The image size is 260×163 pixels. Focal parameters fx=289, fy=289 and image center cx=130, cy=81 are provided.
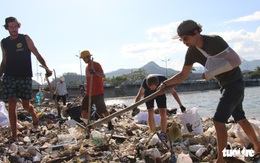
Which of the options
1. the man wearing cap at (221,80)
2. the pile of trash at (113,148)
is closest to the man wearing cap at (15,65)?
the pile of trash at (113,148)

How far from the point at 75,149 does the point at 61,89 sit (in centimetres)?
846

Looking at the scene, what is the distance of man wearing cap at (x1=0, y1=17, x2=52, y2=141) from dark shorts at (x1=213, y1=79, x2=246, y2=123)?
9.47 feet

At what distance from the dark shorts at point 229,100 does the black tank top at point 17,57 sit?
3050 mm

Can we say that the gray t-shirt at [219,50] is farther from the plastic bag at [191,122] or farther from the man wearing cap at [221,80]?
the plastic bag at [191,122]

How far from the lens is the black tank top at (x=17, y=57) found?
178 inches

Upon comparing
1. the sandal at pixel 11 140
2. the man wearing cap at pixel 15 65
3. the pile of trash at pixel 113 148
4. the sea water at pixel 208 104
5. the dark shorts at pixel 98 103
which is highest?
the man wearing cap at pixel 15 65

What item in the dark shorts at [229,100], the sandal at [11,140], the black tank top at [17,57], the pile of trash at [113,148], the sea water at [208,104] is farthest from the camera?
the sea water at [208,104]

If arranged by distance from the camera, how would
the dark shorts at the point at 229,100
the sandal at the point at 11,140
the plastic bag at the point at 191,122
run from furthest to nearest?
the plastic bag at the point at 191,122 → the sandal at the point at 11,140 → the dark shorts at the point at 229,100

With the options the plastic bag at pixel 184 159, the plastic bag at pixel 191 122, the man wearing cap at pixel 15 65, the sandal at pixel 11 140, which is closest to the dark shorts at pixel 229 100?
the plastic bag at pixel 184 159

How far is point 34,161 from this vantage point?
12.0 ft

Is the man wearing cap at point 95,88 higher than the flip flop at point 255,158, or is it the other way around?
the man wearing cap at point 95,88

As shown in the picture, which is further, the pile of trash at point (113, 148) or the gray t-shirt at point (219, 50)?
the pile of trash at point (113, 148)

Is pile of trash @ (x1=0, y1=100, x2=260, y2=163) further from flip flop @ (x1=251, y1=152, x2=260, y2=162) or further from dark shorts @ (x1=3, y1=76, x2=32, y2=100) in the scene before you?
dark shorts @ (x1=3, y1=76, x2=32, y2=100)

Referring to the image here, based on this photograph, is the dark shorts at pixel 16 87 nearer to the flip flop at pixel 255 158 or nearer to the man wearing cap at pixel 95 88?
the man wearing cap at pixel 95 88
